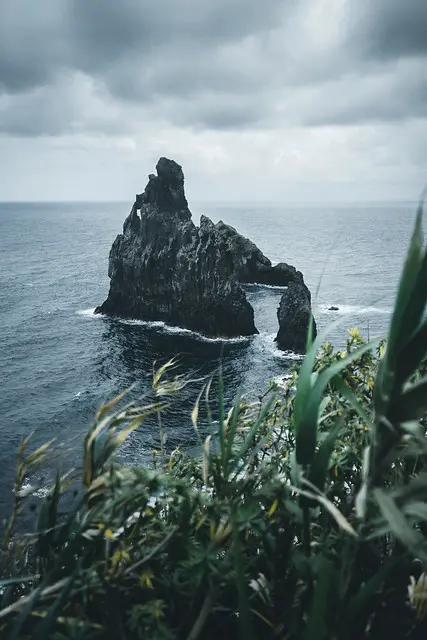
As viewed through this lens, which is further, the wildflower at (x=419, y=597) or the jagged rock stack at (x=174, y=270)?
the jagged rock stack at (x=174, y=270)

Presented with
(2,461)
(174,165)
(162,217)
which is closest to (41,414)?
(2,461)

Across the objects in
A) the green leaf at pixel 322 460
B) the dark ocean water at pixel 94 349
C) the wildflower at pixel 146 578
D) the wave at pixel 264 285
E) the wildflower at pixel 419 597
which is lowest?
the dark ocean water at pixel 94 349

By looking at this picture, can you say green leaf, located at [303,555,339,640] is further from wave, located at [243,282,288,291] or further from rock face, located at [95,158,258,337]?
wave, located at [243,282,288,291]

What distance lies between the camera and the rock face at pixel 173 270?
6231 cm

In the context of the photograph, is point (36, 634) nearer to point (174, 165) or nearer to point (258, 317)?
point (258, 317)

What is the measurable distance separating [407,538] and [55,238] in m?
193

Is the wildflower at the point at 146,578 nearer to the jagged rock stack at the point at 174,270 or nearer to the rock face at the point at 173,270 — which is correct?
the jagged rock stack at the point at 174,270

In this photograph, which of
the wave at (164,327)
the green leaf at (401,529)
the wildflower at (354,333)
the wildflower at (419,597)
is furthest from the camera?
the wave at (164,327)

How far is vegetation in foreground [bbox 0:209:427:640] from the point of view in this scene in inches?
96.7

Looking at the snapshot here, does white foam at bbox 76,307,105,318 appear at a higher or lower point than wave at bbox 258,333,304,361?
lower

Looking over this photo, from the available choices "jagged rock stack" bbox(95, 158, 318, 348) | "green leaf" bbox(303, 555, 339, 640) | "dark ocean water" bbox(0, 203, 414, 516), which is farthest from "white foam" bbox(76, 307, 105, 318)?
"green leaf" bbox(303, 555, 339, 640)

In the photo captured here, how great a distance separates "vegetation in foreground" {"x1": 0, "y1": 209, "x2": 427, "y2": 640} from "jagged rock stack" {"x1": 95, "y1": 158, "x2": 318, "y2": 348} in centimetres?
5300

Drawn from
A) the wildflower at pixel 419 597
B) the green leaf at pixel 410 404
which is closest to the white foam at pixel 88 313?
the wildflower at pixel 419 597

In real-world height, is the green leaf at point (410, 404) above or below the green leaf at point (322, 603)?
above
